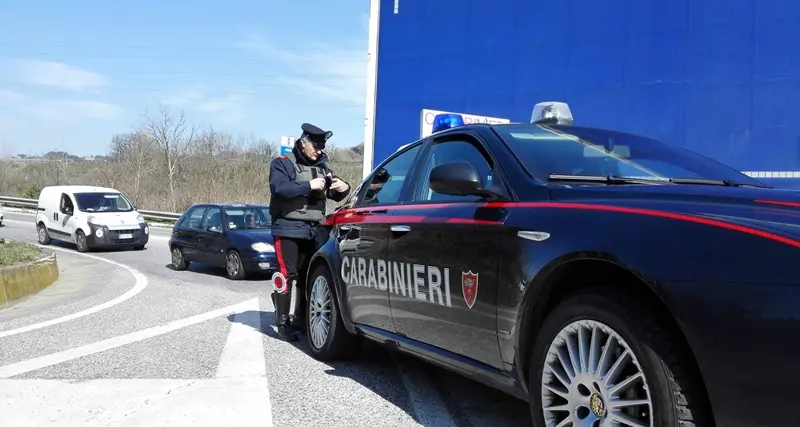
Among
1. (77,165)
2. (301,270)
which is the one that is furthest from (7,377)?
(77,165)

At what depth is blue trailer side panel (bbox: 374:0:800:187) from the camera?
25.5 feet

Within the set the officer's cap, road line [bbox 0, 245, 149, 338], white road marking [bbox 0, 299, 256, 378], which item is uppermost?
the officer's cap

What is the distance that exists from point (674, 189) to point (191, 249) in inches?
443

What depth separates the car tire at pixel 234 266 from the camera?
11172 mm

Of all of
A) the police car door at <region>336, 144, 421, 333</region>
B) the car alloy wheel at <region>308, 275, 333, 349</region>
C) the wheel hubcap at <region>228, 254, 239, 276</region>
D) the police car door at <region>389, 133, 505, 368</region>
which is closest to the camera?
the police car door at <region>389, 133, 505, 368</region>

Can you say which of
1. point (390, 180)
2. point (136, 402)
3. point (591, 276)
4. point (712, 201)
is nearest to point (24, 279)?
point (136, 402)

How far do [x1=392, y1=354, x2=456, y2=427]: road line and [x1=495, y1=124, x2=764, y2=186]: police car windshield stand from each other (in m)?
1.47

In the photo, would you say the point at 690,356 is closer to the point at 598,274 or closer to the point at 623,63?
the point at 598,274

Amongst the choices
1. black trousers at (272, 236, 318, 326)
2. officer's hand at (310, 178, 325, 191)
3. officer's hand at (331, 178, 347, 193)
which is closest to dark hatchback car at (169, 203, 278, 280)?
black trousers at (272, 236, 318, 326)

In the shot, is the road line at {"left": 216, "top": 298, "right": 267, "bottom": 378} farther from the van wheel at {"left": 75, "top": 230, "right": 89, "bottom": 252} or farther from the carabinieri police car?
the van wheel at {"left": 75, "top": 230, "right": 89, "bottom": 252}

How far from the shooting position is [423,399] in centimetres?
398

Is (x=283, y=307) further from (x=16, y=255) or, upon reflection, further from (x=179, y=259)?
(x=179, y=259)

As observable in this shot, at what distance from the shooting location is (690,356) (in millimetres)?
2121

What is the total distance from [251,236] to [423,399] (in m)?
7.92
